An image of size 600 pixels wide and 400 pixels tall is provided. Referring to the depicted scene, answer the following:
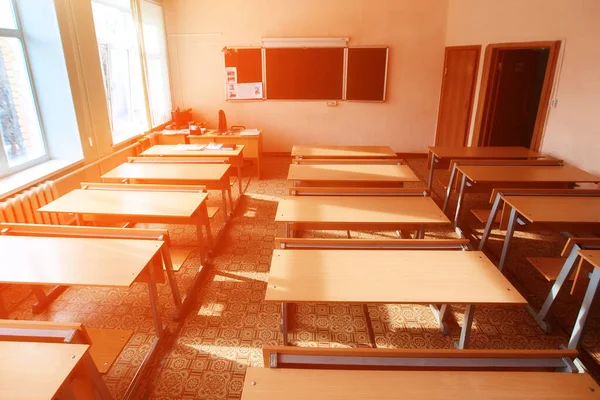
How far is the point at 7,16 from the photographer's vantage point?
369cm

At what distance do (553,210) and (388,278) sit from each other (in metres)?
1.75

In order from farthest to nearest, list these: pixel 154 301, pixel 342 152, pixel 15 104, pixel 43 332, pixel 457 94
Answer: pixel 457 94 → pixel 342 152 → pixel 15 104 → pixel 154 301 → pixel 43 332

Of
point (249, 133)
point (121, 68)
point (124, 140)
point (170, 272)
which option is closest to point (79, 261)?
point (170, 272)

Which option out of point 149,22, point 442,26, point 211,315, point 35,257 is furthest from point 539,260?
point 149,22

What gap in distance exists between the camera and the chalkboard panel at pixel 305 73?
664 cm

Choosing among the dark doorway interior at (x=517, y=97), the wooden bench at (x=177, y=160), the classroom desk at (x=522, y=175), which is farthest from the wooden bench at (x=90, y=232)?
the dark doorway interior at (x=517, y=97)

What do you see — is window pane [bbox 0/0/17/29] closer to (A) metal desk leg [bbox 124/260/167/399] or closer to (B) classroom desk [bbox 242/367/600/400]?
(A) metal desk leg [bbox 124/260/167/399]

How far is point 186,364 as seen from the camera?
2.40 m

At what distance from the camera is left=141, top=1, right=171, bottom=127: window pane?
6.02 m

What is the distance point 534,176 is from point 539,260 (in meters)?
1.13

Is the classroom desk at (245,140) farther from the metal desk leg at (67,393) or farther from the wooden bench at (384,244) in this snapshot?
the metal desk leg at (67,393)

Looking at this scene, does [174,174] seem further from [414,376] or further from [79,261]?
[414,376]

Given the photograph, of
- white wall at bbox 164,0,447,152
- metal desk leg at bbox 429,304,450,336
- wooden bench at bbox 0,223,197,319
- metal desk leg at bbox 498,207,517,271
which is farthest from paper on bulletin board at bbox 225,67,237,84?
metal desk leg at bbox 429,304,450,336

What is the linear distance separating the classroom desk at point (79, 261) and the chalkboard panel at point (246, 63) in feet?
17.0
